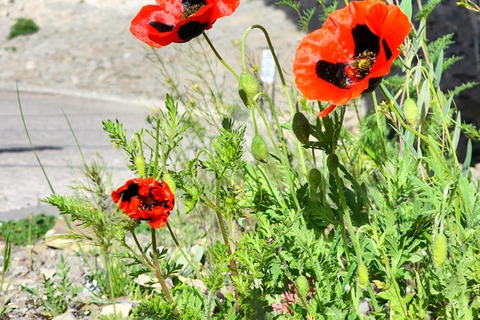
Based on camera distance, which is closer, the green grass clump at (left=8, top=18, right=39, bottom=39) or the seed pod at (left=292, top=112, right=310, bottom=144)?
the seed pod at (left=292, top=112, right=310, bottom=144)

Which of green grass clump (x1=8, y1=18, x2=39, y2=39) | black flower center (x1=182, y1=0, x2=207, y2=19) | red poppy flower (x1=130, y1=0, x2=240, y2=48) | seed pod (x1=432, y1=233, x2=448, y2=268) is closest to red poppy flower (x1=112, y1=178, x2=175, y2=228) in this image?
red poppy flower (x1=130, y1=0, x2=240, y2=48)

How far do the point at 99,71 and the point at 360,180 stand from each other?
350 inches

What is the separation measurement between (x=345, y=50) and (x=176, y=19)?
0.44 m

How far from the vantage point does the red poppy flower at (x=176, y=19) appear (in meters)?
1.54

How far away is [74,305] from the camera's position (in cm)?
245

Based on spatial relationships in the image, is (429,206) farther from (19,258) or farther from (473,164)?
(473,164)

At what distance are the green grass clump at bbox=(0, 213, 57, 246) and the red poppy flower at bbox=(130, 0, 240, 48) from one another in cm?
186

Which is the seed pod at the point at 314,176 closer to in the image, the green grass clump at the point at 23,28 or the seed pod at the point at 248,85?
the seed pod at the point at 248,85

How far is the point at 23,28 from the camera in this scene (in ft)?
42.5

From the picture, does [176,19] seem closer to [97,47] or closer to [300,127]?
[300,127]

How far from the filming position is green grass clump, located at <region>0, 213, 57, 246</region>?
3432mm

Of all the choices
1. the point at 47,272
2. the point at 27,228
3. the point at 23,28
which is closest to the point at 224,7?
the point at 47,272

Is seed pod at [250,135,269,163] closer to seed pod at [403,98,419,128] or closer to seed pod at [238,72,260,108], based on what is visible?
seed pod at [238,72,260,108]

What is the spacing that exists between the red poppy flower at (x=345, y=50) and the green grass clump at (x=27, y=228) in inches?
86.4
